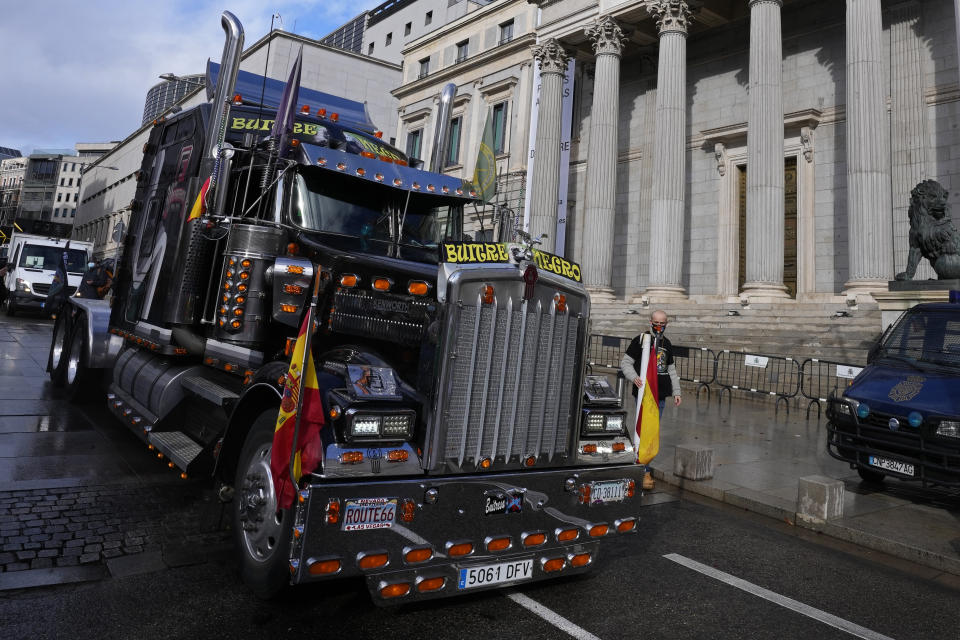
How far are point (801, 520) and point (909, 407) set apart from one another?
2.00m

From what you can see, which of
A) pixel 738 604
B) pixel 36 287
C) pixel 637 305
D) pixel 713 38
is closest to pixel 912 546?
pixel 738 604

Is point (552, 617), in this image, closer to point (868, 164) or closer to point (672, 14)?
point (868, 164)

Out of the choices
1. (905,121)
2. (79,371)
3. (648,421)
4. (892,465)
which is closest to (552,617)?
(648,421)

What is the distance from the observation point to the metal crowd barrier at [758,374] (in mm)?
15641

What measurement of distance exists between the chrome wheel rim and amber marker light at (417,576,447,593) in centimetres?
84

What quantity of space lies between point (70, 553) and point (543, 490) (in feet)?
10.7

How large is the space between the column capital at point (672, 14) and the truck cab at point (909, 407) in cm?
1758

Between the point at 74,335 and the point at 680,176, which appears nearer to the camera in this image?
the point at 74,335

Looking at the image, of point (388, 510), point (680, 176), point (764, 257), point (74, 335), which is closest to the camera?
point (388, 510)

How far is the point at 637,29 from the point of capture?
25828mm

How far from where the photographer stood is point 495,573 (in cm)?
363

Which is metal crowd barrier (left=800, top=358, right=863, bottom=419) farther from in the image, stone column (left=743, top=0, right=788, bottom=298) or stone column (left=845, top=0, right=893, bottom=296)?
stone column (left=743, top=0, right=788, bottom=298)

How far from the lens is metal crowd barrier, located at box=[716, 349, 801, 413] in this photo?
616 inches

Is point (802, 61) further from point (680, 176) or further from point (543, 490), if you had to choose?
point (543, 490)
